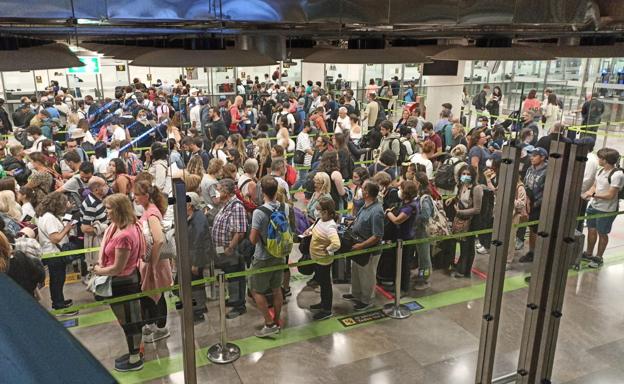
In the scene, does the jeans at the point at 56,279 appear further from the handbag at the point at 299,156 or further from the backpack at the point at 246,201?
the handbag at the point at 299,156

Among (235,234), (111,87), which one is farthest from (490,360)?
(111,87)

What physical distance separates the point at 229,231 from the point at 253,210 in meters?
0.55

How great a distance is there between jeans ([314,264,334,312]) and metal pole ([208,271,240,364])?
1284mm

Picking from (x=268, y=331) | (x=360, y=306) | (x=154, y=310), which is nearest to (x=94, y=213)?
(x=154, y=310)

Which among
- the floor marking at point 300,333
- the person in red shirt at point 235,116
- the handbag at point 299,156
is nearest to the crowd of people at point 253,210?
the floor marking at point 300,333

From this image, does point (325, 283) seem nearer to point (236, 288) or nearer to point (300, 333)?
point (300, 333)

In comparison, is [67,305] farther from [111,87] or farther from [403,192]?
[111,87]

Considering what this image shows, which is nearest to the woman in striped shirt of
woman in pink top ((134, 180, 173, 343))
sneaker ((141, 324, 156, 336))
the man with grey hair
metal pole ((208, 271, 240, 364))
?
metal pole ((208, 271, 240, 364))

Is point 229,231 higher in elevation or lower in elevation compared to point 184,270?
lower

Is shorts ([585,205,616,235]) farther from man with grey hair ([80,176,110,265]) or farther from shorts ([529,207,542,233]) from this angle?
man with grey hair ([80,176,110,265])

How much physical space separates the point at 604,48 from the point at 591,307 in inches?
138

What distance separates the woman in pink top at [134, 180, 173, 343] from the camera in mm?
5117

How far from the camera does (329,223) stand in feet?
19.9

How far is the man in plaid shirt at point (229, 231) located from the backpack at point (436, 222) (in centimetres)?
243
